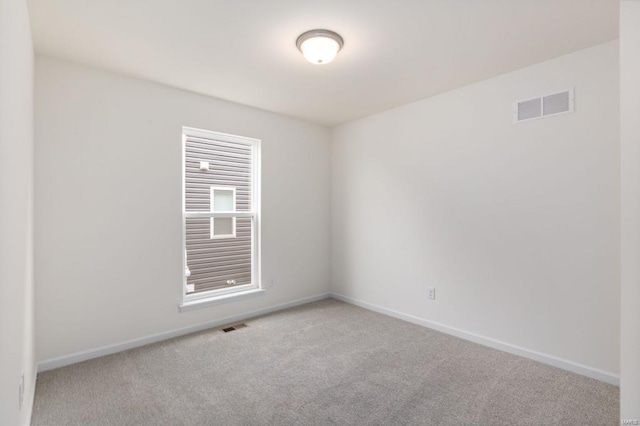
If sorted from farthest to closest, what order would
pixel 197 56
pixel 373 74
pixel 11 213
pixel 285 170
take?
pixel 285 170 → pixel 373 74 → pixel 197 56 → pixel 11 213

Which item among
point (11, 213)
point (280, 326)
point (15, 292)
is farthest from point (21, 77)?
point (280, 326)

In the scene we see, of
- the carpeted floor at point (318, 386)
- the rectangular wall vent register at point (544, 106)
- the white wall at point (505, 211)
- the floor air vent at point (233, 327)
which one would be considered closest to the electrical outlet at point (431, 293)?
the white wall at point (505, 211)

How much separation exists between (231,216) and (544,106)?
131 inches

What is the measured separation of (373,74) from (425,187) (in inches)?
53.5

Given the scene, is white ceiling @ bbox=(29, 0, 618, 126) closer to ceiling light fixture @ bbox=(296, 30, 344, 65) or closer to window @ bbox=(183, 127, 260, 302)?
ceiling light fixture @ bbox=(296, 30, 344, 65)

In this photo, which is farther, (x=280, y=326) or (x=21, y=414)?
(x=280, y=326)

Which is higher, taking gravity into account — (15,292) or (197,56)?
(197,56)

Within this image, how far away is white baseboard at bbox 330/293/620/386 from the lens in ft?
7.80

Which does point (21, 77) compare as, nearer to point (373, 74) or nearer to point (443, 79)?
point (373, 74)

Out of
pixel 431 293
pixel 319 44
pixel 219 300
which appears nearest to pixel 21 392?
pixel 219 300

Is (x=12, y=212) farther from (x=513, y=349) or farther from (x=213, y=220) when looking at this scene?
(x=513, y=349)

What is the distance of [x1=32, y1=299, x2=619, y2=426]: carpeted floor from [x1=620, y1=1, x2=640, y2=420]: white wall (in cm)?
57

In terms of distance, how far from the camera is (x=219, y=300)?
350 cm

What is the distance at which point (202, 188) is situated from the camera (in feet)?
11.6
